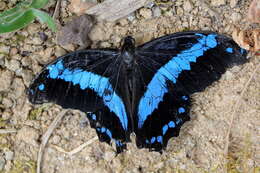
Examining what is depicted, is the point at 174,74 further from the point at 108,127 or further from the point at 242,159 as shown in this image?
the point at 242,159

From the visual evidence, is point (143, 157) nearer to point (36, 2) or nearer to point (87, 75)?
point (87, 75)

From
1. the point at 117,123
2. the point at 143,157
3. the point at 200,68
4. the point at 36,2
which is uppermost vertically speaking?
the point at 36,2

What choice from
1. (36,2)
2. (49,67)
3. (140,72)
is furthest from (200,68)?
(36,2)

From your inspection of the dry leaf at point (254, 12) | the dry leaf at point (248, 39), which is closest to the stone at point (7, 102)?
the dry leaf at point (248, 39)

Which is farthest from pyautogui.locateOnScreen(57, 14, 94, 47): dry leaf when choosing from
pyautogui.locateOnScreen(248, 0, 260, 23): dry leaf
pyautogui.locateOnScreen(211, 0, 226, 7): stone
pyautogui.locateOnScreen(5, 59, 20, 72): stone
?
pyautogui.locateOnScreen(248, 0, 260, 23): dry leaf

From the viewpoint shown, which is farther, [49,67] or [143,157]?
[143,157]

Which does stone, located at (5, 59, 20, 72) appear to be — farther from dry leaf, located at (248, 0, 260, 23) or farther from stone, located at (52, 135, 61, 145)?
dry leaf, located at (248, 0, 260, 23)
